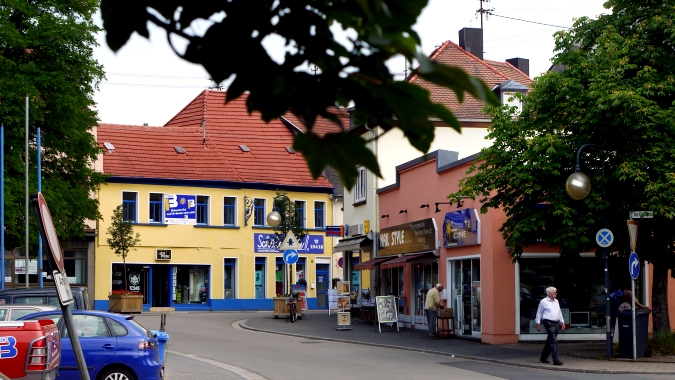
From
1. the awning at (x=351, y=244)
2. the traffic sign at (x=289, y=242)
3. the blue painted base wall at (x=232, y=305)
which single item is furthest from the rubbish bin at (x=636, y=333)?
the blue painted base wall at (x=232, y=305)

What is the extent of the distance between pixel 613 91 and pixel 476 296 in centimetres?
875

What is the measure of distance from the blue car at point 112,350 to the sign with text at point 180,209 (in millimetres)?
34911

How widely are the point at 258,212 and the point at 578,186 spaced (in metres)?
34.3

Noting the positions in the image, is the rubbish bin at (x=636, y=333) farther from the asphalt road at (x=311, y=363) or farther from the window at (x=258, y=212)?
the window at (x=258, y=212)

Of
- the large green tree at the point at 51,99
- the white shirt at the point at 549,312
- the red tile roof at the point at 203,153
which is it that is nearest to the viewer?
the white shirt at the point at 549,312

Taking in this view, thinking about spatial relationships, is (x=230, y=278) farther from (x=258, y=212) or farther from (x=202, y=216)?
(x=258, y=212)

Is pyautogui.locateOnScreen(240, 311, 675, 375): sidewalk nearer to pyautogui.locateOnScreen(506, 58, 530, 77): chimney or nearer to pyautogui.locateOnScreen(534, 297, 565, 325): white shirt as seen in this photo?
pyautogui.locateOnScreen(534, 297, 565, 325): white shirt

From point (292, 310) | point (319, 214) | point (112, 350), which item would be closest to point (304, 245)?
point (319, 214)

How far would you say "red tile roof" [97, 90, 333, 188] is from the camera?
49.4 meters

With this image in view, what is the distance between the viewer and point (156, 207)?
4912 cm

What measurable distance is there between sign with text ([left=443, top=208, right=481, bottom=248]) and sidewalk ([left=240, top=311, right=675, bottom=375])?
2851 mm

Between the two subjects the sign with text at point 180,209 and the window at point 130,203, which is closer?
the window at point 130,203

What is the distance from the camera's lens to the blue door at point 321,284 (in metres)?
53.5

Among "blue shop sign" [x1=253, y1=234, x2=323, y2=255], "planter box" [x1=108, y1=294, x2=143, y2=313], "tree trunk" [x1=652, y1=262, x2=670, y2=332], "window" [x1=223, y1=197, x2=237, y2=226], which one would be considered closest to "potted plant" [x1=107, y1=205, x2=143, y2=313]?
"planter box" [x1=108, y1=294, x2=143, y2=313]
